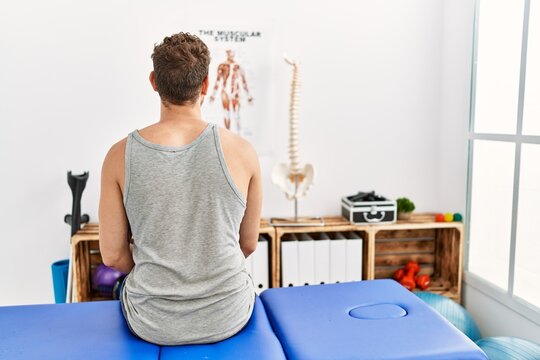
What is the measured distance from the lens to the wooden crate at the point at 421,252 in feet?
9.72

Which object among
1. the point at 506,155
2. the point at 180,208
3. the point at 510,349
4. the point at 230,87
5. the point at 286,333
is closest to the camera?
the point at 180,208

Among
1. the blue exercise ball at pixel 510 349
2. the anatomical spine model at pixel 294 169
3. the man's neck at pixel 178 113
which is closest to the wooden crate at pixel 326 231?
the anatomical spine model at pixel 294 169

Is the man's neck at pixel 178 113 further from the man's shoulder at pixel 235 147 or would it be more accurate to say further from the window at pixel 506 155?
the window at pixel 506 155

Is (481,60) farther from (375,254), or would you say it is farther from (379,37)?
(375,254)

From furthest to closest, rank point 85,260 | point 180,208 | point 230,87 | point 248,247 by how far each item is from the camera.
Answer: point 230,87 → point 85,260 → point 248,247 → point 180,208

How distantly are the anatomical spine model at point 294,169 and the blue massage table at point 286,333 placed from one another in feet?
3.74

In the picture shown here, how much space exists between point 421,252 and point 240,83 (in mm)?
1443

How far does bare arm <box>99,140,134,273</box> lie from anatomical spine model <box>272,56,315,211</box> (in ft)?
4.43

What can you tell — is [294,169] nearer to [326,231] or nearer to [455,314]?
[326,231]

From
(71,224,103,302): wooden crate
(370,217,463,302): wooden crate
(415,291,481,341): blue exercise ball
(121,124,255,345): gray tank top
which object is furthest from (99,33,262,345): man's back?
(370,217,463,302): wooden crate

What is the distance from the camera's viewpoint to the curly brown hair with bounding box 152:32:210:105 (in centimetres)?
135

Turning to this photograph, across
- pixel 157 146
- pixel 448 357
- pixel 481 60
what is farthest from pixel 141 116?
pixel 448 357

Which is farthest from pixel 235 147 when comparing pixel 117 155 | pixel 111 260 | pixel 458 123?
pixel 458 123

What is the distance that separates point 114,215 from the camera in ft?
4.61
